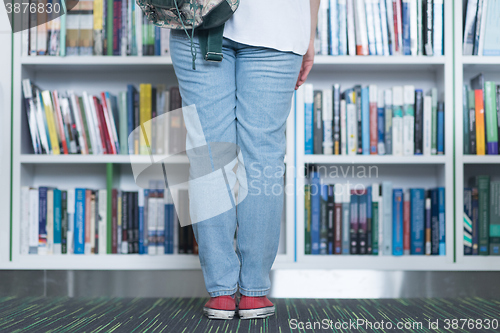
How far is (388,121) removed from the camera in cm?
159

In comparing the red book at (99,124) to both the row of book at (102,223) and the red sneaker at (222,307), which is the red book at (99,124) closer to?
the row of book at (102,223)

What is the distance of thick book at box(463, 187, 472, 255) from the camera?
5.08ft

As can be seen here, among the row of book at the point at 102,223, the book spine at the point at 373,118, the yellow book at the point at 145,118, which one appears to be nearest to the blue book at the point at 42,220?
the row of book at the point at 102,223

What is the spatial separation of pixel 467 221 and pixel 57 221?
1.37 metres

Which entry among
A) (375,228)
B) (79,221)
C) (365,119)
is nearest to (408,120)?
(365,119)

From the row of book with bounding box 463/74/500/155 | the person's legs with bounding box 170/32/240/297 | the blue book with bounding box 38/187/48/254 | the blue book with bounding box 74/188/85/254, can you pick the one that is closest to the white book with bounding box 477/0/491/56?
the row of book with bounding box 463/74/500/155

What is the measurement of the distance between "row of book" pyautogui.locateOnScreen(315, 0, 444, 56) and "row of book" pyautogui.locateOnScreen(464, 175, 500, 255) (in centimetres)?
47

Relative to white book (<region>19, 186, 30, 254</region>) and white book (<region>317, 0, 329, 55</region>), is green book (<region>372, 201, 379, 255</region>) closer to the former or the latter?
white book (<region>317, 0, 329, 55</region>)

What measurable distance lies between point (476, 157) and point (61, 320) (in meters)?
1.31

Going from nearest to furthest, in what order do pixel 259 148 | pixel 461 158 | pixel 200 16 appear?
pixel 200 16 → pixel 259 148 → pixel 461 158

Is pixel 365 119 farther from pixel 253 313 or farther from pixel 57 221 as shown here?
pixel 57 221

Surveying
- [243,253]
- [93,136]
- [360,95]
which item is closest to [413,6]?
[360,95]

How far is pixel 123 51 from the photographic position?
161 cm

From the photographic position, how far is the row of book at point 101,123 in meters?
1.61
